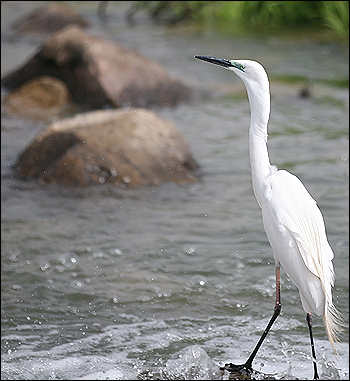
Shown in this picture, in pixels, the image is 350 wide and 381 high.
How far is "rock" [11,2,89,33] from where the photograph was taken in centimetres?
834

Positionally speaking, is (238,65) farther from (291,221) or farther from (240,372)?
(240,372)

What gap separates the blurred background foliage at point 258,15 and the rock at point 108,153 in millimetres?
4852

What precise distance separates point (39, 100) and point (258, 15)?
4.66m

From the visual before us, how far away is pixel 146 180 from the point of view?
4566 millimetres

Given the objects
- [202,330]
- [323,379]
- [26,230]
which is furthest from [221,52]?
[323,379]

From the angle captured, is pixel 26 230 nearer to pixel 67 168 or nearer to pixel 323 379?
pixel 67 168

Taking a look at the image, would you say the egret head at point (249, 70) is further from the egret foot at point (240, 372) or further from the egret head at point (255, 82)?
the egret foot at point (240, 372)

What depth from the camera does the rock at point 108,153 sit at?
14.7 feet

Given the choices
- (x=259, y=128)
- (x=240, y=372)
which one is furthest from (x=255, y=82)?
(x=240, y=372)

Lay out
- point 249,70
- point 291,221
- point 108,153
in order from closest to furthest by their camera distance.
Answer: point 249,70 → point 291,221 → point 108,153

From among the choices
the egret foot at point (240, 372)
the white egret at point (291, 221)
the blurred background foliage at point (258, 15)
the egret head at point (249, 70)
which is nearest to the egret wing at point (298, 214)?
the white egret at point (291, 221)

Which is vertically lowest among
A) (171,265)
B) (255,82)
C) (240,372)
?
(171,265)

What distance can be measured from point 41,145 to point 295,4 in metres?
6.16

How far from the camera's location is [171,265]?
3594 mm
